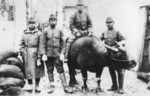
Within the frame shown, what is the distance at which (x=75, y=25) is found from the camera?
942 cm

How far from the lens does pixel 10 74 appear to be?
24.9ft

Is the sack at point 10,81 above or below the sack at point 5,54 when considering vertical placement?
below

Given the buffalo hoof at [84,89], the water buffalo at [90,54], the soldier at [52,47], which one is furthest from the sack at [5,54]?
the buffalo hoof at [84,89]

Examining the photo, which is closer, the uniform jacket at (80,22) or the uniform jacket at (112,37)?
the uniform jacket at (112,37)

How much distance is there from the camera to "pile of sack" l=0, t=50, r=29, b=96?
670 centimetres

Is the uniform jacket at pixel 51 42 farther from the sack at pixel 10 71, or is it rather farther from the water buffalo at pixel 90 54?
the sack at pixel 10 71

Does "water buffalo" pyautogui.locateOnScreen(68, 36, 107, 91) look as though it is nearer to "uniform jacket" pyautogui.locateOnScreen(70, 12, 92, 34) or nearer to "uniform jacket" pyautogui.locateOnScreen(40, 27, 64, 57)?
"uniform jacket" pyautogui.locateOnScreen(40, 27, 64, 57)

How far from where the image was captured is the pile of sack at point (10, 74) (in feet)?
22.0

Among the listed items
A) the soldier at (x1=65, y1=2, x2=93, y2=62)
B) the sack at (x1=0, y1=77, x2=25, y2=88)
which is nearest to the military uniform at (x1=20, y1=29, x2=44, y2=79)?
the sack at (x1=0, y1=77, x2=25, y2=88)

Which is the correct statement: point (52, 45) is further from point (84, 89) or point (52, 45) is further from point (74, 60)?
point (84, 89)

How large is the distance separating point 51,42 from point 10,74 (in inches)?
62.3

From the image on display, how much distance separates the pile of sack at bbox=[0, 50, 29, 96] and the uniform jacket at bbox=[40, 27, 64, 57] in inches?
31.2

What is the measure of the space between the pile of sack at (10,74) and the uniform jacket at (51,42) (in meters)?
0.79

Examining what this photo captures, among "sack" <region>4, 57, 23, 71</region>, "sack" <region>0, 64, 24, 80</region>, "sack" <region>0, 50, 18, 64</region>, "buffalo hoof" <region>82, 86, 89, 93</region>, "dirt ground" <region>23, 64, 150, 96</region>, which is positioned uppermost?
"sack" <region>0, 50, 18, 64</region>
